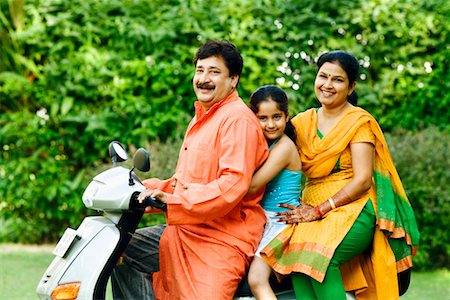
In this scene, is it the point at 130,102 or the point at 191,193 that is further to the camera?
the point at 130,102

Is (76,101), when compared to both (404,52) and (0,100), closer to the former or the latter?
(0,100)

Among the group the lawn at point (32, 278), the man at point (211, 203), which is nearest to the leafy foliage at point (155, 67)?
the lawn at point (32, 278)

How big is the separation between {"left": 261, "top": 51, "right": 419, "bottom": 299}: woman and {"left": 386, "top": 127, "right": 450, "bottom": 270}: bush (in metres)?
3.96

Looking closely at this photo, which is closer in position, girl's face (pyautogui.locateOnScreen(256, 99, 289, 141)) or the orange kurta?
the orange kurta

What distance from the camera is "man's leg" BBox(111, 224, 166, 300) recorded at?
141 inches

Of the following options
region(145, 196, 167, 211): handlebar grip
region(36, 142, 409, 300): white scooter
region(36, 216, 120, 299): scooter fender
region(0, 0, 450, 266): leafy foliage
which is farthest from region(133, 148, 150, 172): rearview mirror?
region(0, 0, 450, 266): leafy foliage

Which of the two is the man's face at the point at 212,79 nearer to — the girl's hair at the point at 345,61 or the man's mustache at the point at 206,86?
the man's mustache at the point at 206,86

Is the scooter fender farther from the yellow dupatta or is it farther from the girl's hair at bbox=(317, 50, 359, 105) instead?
the girl's hair at bbox=(317, 50, 359, 105)

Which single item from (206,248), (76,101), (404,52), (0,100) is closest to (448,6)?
(404,52)

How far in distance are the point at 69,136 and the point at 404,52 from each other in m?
3.53

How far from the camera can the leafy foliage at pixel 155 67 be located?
8.16 m

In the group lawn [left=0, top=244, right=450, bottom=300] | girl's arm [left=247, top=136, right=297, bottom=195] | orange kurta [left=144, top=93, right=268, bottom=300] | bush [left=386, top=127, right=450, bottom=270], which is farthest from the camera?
bush [left=386, top=127, right=450, bottom=270]

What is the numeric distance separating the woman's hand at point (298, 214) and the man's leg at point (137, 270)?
1.96 feet

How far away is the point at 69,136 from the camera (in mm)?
8656
